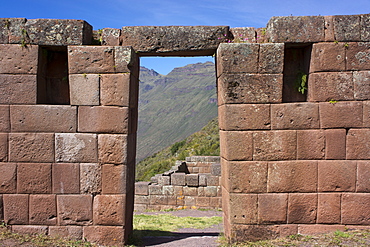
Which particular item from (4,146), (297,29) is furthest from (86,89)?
(297,29)

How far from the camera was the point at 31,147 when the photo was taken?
6047 mm

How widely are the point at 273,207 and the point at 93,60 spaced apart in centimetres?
419

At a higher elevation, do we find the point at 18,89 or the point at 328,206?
the point at 18,89

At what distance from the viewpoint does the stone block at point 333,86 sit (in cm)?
593

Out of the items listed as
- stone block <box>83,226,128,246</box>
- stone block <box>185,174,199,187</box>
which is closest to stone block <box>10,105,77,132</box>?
stone block <box>83,226,128,246</box>

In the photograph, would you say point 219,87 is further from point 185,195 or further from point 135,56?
point 185,195

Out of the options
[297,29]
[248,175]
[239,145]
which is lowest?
[248,175]

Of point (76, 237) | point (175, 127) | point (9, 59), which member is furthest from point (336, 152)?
point (175, 127)

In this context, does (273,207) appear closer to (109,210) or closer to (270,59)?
(270,59)

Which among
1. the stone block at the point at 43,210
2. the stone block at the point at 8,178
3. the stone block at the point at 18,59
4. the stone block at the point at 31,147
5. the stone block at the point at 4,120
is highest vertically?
the stone block at the point at 18,59

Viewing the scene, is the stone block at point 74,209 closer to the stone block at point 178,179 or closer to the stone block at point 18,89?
the stone block at point 18,89

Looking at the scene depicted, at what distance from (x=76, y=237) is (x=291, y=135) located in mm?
4305

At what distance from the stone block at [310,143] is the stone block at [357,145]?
0.47m

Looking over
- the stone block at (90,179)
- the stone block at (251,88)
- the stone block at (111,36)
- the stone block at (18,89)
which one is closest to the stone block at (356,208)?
the stone block at (251,88)
